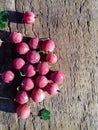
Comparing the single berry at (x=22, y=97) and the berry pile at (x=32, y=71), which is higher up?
the berry pile at (x=32, y=71)

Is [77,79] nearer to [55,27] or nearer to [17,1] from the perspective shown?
[55,27]

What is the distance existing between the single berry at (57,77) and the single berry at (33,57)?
11 cm

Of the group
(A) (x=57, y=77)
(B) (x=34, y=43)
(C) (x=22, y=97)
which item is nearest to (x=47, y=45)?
(B) (x=34, y=43)

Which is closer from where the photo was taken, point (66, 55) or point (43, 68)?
point (43, 68)

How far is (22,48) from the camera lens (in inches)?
70.1

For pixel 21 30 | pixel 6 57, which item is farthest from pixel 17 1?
pixel 6 57

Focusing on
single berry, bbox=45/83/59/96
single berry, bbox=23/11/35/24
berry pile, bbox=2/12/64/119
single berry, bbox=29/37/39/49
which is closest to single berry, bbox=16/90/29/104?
berry pile, bbox=2/12/64/119

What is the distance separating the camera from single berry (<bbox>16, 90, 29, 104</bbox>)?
1785 mm

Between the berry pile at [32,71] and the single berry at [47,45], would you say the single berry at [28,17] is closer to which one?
the berry pile at [32,71]

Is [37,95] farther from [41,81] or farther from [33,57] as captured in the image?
[33,57]

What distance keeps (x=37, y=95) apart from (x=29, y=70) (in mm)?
131

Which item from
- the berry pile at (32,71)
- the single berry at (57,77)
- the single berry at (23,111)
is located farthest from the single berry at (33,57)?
the single berry at (23,111)

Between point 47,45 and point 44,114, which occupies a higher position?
point 47,45

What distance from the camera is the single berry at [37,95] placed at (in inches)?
70.1
